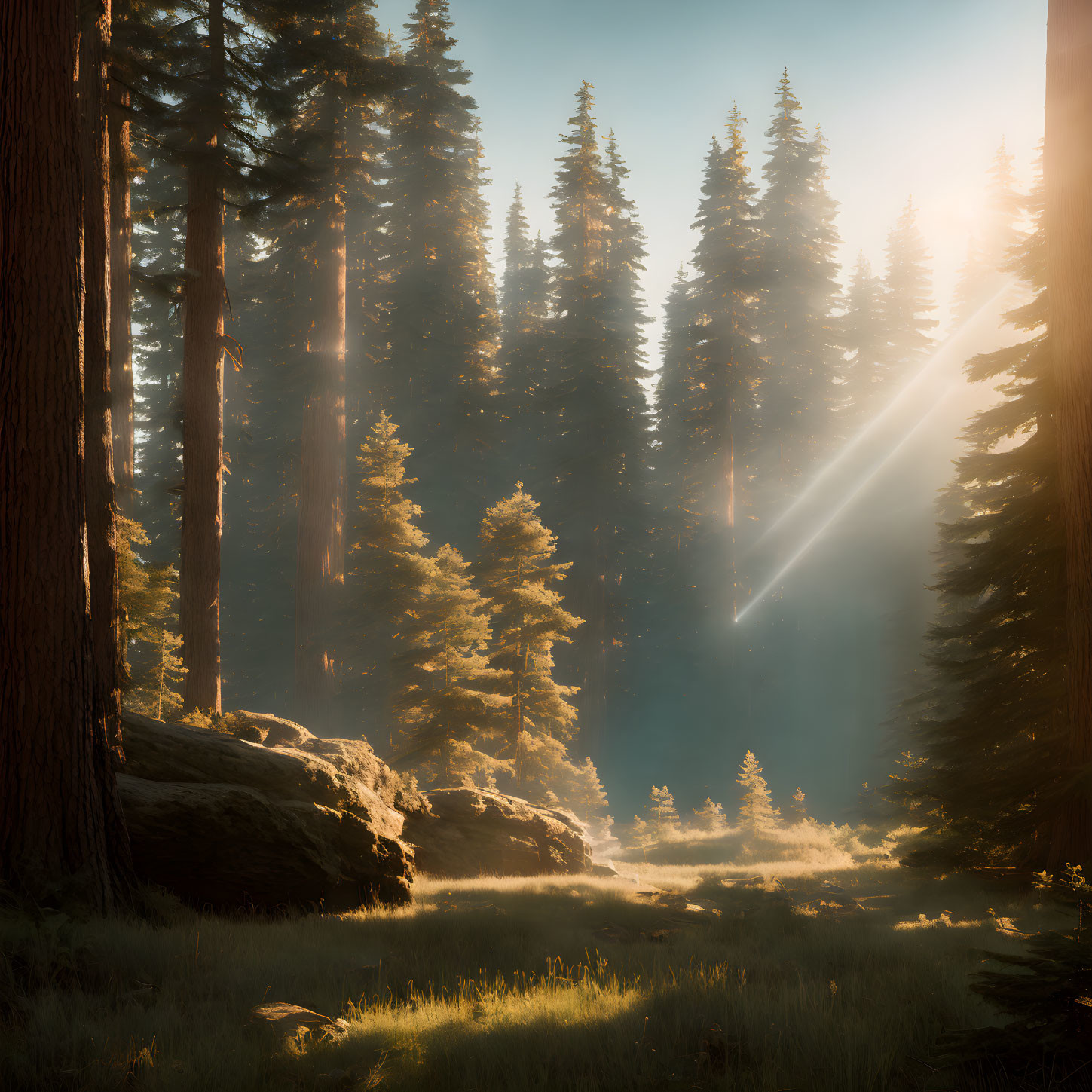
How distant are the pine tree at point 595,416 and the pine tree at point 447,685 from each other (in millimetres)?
12184

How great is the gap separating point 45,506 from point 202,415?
753 centimetres

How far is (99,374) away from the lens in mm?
7984

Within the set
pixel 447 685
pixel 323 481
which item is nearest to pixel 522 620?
pixel 447 685

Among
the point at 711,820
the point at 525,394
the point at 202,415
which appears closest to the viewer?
the point at 202,415

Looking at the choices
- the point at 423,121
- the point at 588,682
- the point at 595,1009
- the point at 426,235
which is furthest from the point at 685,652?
the point at 595,1009

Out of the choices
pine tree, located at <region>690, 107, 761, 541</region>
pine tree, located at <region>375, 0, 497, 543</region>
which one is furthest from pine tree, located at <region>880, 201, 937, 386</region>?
pine tree, located at <region>375, 0, 497, 543</region>

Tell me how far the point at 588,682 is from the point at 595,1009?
2610 centimetres

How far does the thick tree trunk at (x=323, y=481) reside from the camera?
21.0 meters

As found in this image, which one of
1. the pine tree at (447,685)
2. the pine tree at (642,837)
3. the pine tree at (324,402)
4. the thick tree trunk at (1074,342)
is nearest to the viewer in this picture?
the thick tree trunk at (1074,342)

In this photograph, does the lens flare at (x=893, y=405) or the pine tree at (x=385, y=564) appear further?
the lens flare at (x=893, y=405)

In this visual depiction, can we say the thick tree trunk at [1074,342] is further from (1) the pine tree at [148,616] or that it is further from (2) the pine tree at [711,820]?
(2) the pine tree at [711,820]

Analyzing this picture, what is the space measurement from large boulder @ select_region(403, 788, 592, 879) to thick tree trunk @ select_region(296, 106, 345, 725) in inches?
396

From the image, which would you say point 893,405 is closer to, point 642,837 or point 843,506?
point 843,506

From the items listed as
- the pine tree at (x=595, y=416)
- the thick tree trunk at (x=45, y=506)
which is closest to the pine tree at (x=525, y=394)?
the pine tree at (x=595, y=416)
